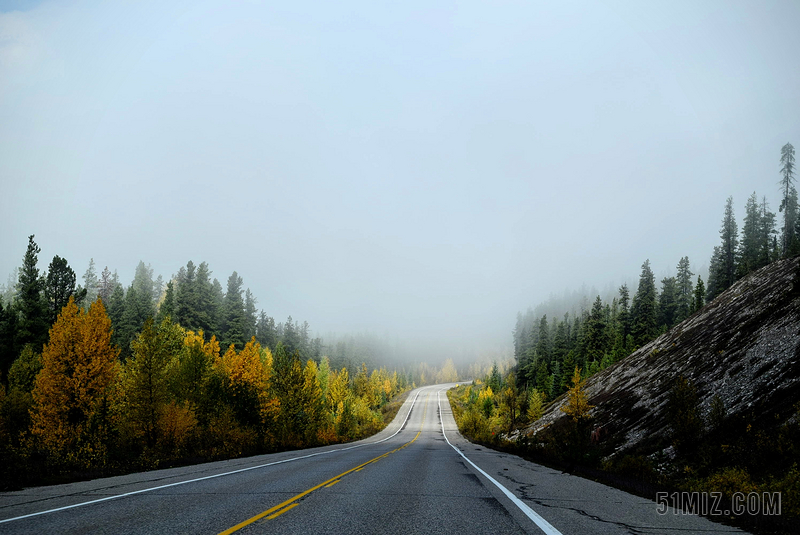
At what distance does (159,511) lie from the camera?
6.95m

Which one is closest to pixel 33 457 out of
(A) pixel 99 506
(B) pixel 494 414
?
(A) pixel 99 506

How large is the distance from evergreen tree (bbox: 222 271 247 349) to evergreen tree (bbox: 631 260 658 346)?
7238 centimetres

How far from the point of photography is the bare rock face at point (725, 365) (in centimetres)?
2630

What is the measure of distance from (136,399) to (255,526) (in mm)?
27590

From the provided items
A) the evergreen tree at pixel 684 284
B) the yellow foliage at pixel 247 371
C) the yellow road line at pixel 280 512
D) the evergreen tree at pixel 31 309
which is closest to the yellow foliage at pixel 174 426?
the yellow foliage at pixel 247 371

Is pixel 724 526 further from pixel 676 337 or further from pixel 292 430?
pixel 676 337

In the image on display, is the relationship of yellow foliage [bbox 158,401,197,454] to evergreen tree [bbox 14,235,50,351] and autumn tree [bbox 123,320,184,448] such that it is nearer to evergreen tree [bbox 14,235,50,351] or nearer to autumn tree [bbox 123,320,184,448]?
autumn tree [bbox 123,320,184,448]

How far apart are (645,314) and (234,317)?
77387 mm

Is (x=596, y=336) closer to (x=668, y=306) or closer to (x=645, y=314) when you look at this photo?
(x=645, y=314)

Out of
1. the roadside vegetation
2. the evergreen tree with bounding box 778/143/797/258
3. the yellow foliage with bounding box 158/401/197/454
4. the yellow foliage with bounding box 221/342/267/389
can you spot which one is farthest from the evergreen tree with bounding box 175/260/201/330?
the evergreen tree with bounding box 778/143/797/258

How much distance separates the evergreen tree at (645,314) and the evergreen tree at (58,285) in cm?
8544

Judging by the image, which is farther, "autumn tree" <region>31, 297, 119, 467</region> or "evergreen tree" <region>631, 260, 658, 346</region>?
"evergreen tree" <region>631, 260, 658, 346</region>

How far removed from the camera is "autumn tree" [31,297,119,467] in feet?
84.6

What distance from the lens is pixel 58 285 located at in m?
45.6
